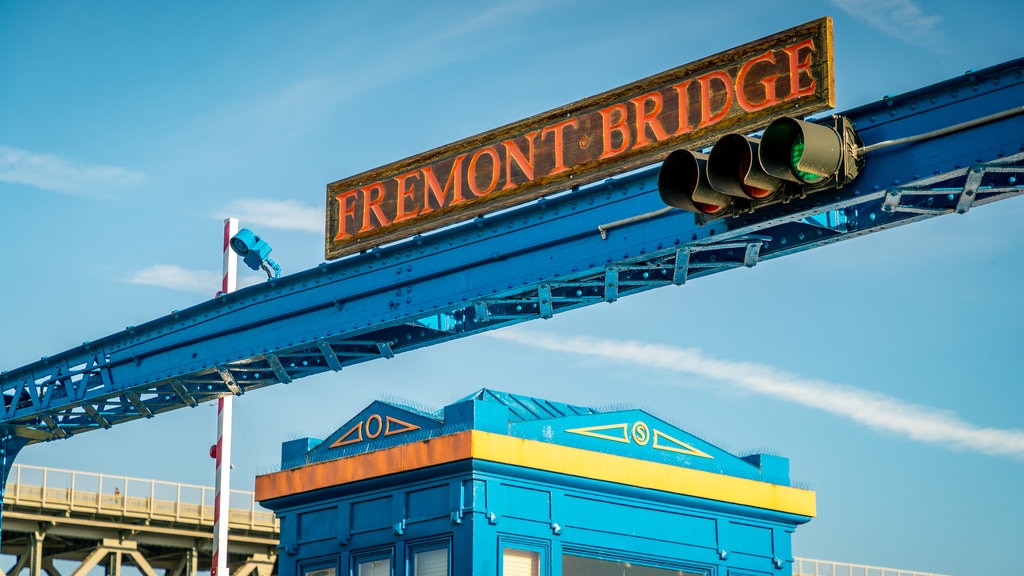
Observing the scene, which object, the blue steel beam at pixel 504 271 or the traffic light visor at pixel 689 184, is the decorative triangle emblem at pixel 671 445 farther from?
the traffic light visor at pixel 689 184

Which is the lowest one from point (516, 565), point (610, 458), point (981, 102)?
point (516, 565)

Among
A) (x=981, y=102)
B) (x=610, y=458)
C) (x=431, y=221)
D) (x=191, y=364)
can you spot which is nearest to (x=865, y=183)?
(x=981, y=102)

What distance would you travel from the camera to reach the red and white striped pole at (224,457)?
27953 mm

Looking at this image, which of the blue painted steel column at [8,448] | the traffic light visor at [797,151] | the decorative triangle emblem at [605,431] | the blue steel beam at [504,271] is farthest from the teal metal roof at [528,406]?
the traffic light visor at [797,151]

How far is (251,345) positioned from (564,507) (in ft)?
19.4

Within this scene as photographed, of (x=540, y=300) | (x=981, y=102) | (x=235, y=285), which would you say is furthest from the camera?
(x=235, y=285)

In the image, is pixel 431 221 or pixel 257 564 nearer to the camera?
pixel 431 221

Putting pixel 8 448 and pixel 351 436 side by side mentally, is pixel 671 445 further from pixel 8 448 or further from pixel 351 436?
pixel 8 448

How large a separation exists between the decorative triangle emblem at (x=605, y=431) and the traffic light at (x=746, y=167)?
1337 cm

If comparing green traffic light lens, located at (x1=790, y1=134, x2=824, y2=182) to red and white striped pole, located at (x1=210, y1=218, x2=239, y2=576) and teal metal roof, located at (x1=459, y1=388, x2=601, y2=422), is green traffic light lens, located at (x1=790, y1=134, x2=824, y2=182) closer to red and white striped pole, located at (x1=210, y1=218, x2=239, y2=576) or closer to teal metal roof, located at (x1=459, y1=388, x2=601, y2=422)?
teal metal roof, located at (x1=459, y1=388, x2=601, y2=422)

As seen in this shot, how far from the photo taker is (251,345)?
23.5 meters

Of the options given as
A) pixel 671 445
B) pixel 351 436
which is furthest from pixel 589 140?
pixel 351 436

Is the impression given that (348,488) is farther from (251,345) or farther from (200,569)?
(200,569)

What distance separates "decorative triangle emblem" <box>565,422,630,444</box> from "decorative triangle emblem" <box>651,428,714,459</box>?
0.65 metres
